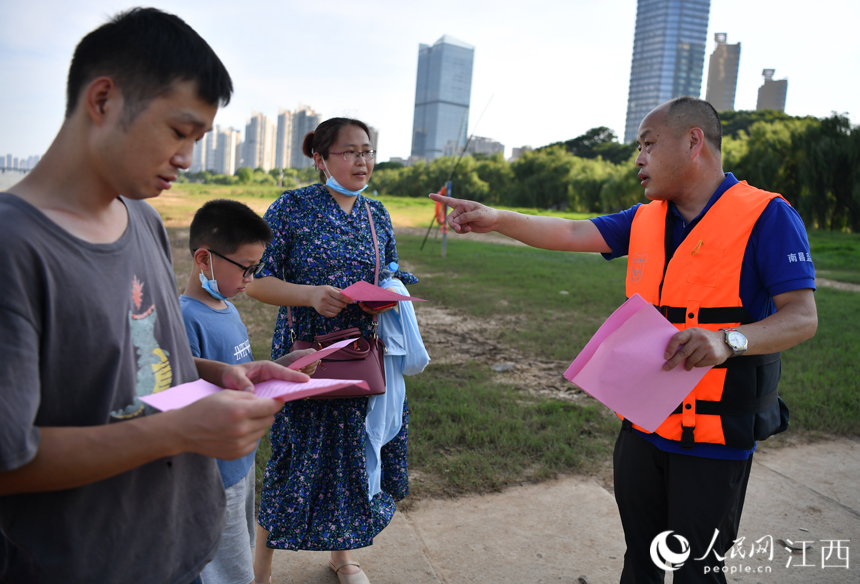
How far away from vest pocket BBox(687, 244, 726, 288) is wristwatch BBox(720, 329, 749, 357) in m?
0.23

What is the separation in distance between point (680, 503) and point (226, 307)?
171 cm

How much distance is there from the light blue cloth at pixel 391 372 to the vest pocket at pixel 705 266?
1.14 m

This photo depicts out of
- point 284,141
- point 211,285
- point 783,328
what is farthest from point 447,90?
point 284,141

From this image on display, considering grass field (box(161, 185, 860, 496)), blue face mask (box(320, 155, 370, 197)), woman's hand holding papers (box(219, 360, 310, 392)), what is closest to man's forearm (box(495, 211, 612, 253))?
blue face mask (box(320, 155, 370, 197))

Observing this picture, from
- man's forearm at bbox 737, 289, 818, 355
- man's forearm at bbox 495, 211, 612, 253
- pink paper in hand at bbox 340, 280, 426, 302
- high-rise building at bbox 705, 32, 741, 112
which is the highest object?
high-rise building at bbox 705, 32, 741, 112

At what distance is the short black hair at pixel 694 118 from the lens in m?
2.00

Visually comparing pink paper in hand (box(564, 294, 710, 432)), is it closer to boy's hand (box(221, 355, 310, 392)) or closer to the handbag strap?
boy's hand (box(221, 355, 310, 392))

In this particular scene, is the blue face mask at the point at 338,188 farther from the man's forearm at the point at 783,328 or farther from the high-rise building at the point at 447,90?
the high-rise building at the point at 447,90

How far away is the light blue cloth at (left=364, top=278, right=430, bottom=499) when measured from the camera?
254cm

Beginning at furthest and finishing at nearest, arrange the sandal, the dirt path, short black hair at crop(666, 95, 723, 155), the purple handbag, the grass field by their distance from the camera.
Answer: the dirt path < the grass field < the sandal < the purple handbag < short black hair at crop(666, 95, 723, 155)

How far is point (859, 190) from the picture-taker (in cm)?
1927

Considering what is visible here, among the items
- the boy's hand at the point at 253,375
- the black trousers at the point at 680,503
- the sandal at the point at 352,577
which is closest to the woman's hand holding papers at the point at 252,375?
the boy's hand at the point at 253,375

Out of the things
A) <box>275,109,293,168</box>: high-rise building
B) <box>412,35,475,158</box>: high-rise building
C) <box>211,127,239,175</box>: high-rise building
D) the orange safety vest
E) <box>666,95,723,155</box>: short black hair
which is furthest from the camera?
<box>211,127,239,175</box>: high-rise building

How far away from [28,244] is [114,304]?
6.7 inches
